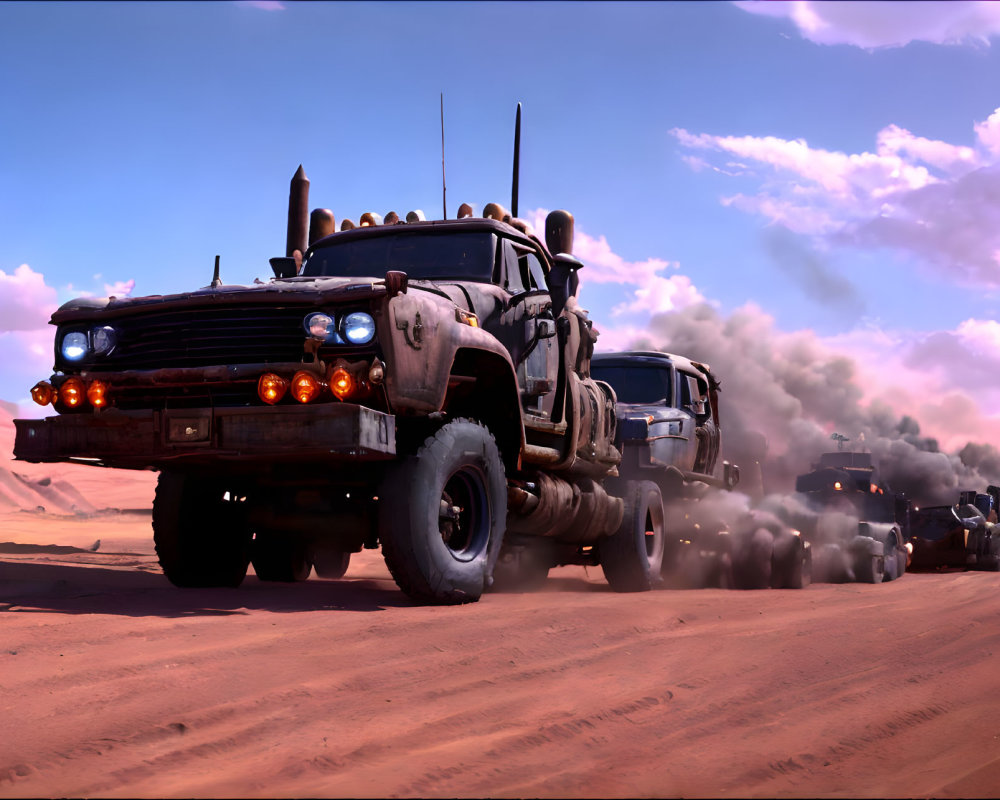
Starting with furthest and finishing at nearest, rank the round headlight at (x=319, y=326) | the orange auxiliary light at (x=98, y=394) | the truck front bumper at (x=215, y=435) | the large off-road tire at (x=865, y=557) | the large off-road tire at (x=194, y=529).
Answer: the large off-road tire at (x=865, y=557) → the large off-road tire at (x=194, y=529) → the orange auxiliary light at (x=98, y=394) → the round headlight at (x=319, y=326) → the truck front bumper at (x=215, y=435)

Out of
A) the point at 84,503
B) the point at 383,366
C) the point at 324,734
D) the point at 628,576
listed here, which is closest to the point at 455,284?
the point at 383,366

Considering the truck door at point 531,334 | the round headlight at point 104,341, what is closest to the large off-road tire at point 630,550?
the truck door at point 531,334

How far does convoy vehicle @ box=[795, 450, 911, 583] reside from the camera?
49.4ft

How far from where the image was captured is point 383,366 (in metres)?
6.73

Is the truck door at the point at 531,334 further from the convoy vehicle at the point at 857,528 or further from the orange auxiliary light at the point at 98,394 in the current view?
the convoy vehicle at the point at 857,528

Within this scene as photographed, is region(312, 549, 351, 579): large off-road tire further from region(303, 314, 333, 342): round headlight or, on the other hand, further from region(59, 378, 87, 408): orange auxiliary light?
region(303, 314, 333, 342): round headlight

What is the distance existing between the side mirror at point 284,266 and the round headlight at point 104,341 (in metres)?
2.43

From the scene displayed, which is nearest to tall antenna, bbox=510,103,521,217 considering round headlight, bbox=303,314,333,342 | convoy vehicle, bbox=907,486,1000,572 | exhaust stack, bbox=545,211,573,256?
exhaust stack, bbox=545,211,573,256

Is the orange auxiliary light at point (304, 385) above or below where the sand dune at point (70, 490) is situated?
above

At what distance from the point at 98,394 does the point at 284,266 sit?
114 inches

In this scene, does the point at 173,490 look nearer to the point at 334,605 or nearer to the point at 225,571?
the point at 225,571

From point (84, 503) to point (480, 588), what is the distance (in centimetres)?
2906

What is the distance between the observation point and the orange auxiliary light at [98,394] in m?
7.21

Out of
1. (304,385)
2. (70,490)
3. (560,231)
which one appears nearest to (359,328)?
(304,385)
